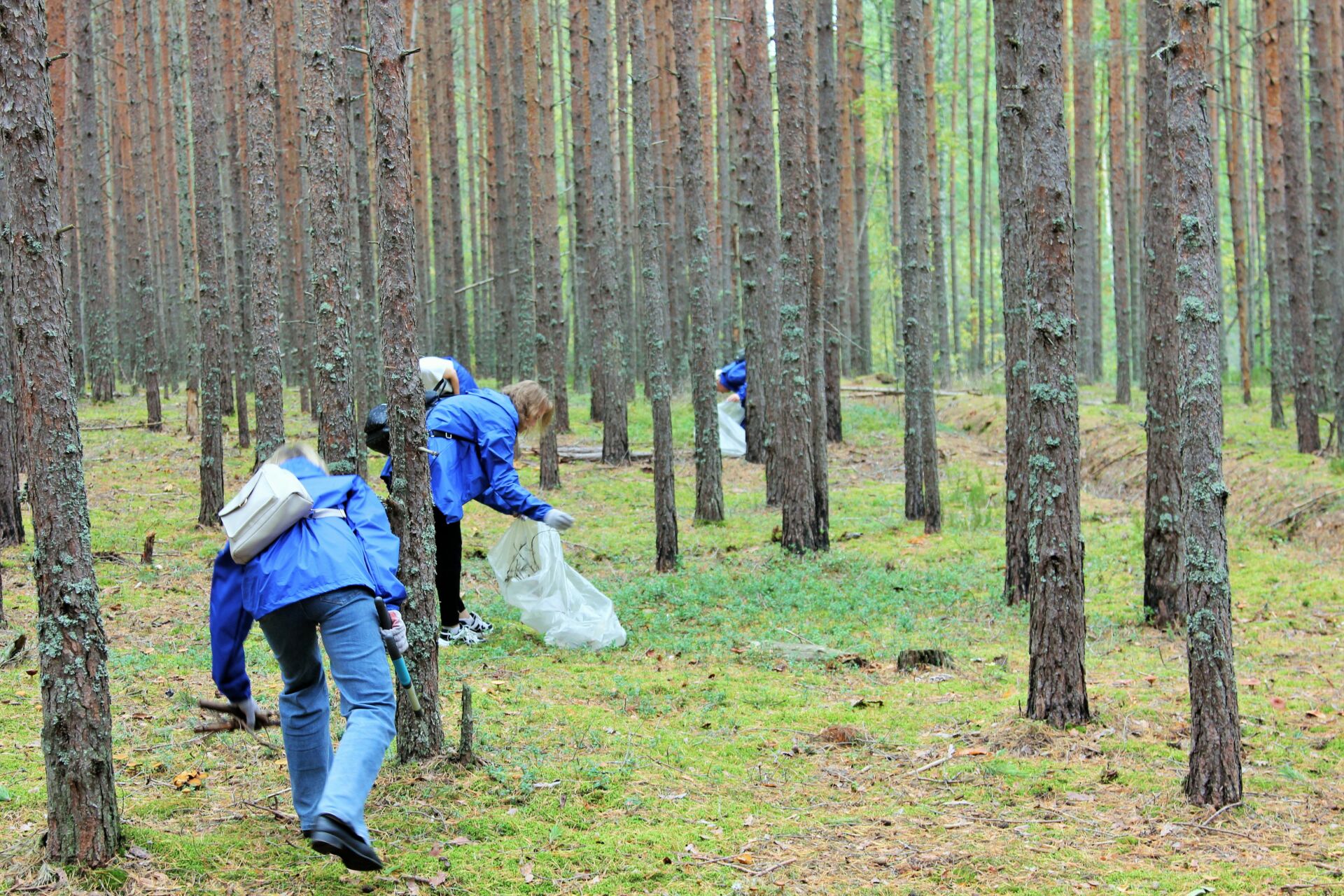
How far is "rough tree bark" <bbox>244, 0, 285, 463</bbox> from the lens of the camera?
9.69m

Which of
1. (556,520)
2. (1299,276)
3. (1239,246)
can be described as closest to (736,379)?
(1299,276)

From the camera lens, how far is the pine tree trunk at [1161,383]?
7543mm

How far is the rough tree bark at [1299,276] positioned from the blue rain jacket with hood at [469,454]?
1094 cm

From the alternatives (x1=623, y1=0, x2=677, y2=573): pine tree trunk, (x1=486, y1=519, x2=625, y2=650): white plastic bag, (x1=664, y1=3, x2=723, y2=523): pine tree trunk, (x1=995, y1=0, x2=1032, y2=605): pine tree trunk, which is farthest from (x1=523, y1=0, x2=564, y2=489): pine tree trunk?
(x1=995, y1=0, x2=1032, y2=605): pine tree trunk

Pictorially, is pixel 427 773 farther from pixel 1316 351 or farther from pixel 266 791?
pixel 1316 351

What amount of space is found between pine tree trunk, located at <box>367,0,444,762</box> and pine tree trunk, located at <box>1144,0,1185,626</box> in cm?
531

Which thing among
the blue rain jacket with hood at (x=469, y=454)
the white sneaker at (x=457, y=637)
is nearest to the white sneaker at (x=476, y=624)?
the white sneaker at (x=457, y=637)

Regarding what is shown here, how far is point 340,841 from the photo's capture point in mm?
3311

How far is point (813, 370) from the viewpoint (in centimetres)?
1106

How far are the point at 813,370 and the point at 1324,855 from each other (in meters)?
7.42

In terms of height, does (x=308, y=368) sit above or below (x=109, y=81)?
below

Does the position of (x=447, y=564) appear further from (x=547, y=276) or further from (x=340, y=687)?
(x=547, y=276)

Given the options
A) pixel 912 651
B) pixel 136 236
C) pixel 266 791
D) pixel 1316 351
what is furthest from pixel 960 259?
pixel 266 791

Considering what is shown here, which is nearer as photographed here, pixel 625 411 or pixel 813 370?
pixel 813 370
